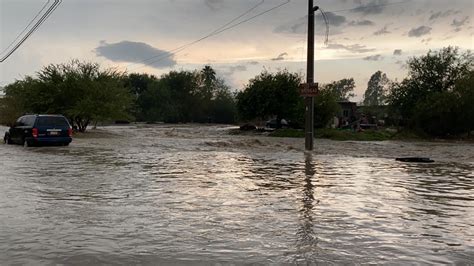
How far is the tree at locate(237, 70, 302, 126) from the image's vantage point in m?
51.3

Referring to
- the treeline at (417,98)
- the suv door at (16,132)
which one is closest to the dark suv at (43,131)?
the suv door at (16,132)

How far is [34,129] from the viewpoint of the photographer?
22.1 metres

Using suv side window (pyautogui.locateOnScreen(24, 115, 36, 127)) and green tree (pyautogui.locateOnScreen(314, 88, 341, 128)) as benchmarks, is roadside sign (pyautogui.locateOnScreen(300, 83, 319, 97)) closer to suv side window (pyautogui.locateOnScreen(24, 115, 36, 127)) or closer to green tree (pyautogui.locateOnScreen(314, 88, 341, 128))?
suv side window (pyautogui.locateOnScreen(24, 115, 36, 127))

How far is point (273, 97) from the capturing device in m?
51.5

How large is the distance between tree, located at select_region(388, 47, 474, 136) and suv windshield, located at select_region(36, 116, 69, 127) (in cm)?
2751

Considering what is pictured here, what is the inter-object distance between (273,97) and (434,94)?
A: 17687mm

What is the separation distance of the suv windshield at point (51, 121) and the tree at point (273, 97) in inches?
1185

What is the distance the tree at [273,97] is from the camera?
5134 cm

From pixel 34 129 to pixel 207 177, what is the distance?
42.5 ft

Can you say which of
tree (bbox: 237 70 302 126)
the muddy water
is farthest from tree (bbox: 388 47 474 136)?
the muddy water

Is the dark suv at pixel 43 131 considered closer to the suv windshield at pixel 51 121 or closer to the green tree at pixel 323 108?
the suv windshield at pixel 51 121

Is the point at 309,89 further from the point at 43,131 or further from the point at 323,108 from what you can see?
the point at 323,108

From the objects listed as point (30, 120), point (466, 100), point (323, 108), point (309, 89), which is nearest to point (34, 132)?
point (30, 120)

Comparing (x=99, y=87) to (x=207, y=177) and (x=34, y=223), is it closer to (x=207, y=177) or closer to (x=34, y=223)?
(x=207, y=177)
